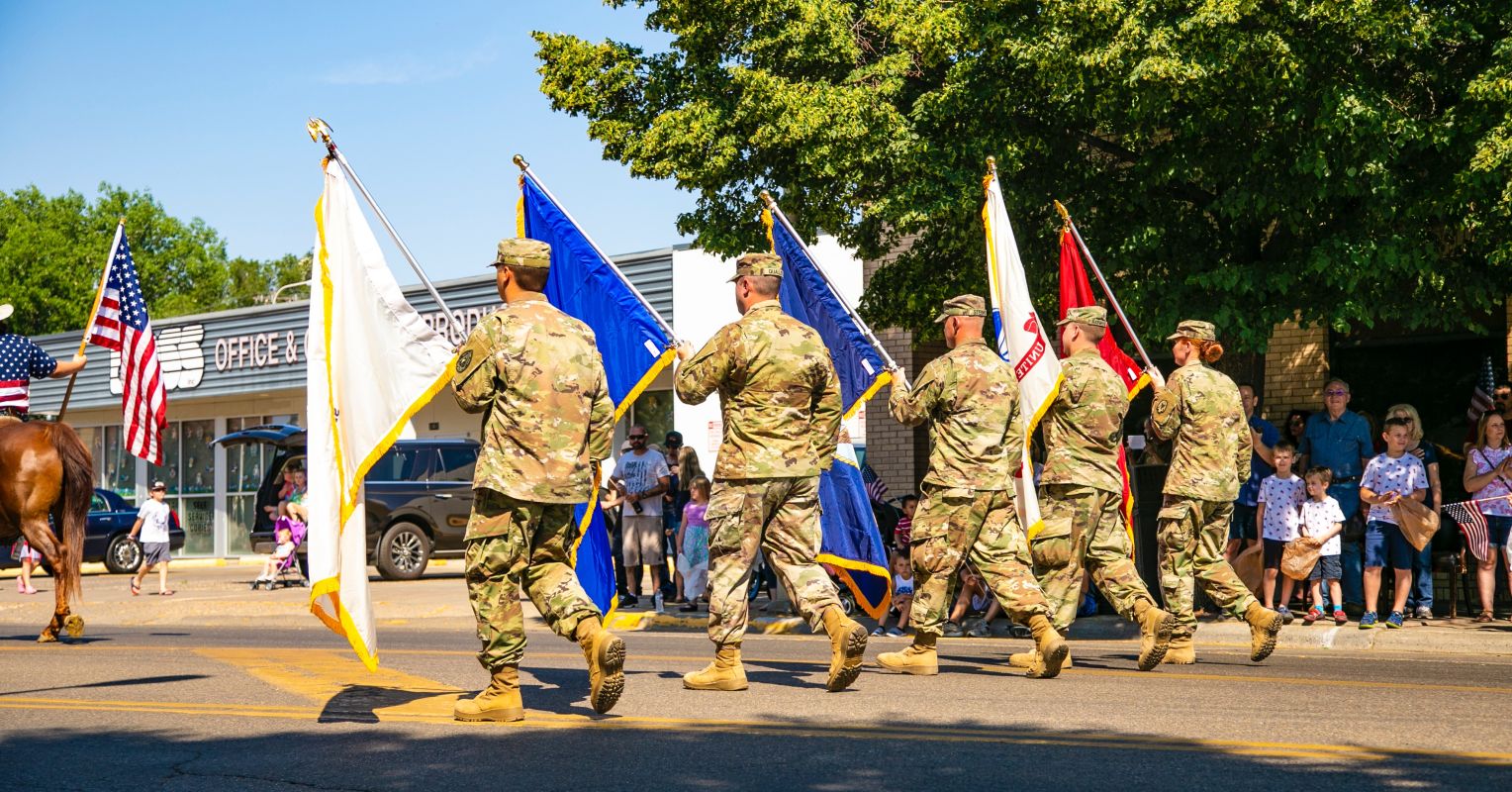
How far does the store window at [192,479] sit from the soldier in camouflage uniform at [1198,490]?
93.5 feet

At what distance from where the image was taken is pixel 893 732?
683 cm

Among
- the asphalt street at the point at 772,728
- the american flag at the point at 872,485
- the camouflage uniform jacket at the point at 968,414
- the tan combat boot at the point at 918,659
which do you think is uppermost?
the camouflage uniform jacket at the point at 968,414

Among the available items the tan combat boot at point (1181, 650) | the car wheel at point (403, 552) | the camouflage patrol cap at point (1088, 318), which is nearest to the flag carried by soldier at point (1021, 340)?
the camouflage patrol cap at point (1088, 318)

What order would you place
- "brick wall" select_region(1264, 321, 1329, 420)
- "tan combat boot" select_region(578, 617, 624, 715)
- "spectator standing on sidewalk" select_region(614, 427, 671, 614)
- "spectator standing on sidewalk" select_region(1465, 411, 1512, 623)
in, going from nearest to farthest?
"tan combat boot" select_region(578, 617, 624, 715) → "spectator standing on sidewalk" select_region(1465, 411, 1512, 623) → "spectator standing on sidewalk" select_region(614, 427, 671, 614) → "brick wall" select_region(1264, 321, 1329, 420)

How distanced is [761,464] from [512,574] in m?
1.65

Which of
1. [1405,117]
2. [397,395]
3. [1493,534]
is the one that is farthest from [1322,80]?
[397,395]

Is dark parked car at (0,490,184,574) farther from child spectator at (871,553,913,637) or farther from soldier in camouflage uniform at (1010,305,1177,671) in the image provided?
soldier in camouflage uniform at (1010,305,1177,671)

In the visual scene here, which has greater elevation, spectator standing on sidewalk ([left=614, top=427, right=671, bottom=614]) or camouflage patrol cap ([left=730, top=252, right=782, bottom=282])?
camouflage patrol cap ([left=730, top=252, right=782, bottom=282])

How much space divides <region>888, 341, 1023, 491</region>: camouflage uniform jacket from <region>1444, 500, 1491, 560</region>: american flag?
5.45m

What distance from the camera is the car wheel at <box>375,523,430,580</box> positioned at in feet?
72.9

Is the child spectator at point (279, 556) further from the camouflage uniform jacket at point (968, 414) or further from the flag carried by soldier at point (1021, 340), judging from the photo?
the camouflage uniform jacket at point (968, 414)

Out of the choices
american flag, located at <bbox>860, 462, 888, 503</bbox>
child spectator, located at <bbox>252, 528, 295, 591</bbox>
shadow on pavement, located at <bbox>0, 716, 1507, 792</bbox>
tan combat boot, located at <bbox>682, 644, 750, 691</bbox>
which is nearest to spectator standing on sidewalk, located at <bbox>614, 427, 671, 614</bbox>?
american flag, located at <bbox>860, 462, 888, 503</bbox>

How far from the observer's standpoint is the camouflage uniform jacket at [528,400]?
23.7ft

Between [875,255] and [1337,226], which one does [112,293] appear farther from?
[1337,226]
